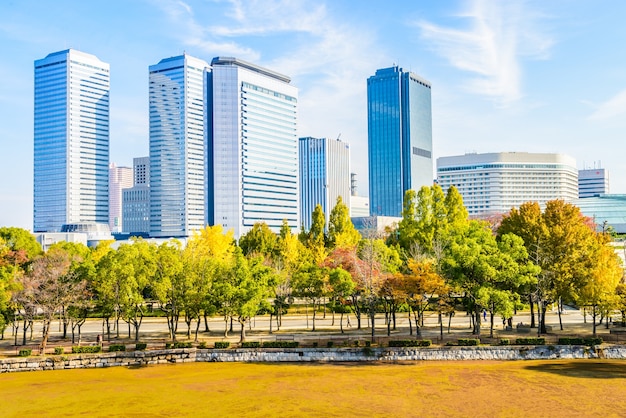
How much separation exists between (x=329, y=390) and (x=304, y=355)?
385 inches

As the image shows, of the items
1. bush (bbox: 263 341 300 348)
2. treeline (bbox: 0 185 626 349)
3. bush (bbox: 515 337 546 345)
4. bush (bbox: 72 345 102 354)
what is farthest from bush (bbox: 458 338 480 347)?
bush (bbox: 72 345 102 354)

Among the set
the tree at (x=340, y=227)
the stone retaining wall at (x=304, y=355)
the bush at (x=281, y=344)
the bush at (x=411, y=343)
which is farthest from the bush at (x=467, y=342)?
the tree at (x=340, y=227)

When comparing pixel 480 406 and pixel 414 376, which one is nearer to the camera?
pixel 480 406

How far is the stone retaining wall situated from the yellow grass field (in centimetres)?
109

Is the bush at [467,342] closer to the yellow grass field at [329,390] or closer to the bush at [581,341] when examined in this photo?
the yellow grass field at [329,390]

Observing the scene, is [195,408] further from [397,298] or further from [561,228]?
[561,228]

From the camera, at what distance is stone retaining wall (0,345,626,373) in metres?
41.8

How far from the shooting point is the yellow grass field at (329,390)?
30312mm

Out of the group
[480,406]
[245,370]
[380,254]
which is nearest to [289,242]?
[380,254]

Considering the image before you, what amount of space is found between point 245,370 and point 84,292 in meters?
17.3

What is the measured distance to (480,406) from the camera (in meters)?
30.7

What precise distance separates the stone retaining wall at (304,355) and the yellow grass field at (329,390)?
1.09 meters

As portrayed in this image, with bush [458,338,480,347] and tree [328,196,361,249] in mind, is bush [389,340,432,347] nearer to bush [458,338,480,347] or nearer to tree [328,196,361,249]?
bush [458,338,480,347]

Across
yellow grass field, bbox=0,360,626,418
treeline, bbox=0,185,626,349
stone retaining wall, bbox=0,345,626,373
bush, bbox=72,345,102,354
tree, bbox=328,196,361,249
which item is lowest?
yellow grass field, bbox=0,360,626,418
